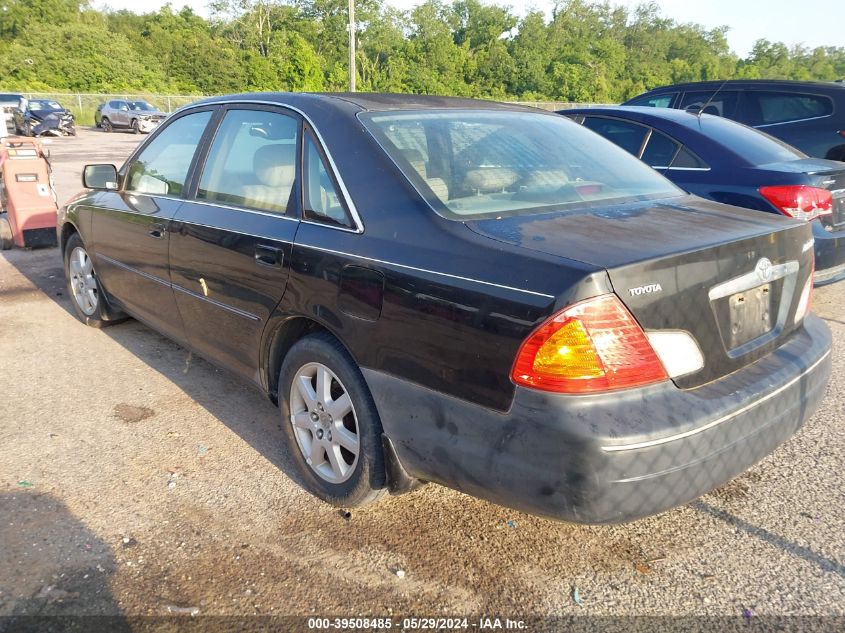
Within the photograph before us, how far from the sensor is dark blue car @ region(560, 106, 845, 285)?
4.72 metres

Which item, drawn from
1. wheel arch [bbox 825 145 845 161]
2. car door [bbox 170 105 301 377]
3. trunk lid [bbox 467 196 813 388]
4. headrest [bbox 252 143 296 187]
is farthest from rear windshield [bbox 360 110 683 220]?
wheel arch [bbox 825 145 845 161]

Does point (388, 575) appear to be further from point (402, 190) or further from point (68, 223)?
point (68, 223)

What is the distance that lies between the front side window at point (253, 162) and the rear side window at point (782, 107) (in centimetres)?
661

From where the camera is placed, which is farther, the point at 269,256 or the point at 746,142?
the point at 746,142

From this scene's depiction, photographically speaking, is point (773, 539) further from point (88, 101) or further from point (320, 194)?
point (88, 101)

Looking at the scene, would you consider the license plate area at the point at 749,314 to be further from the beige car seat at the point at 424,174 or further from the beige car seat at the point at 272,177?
the beige car seat at the point at 272,177

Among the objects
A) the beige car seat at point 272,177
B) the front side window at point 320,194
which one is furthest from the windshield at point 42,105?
the front side window at point 320,194

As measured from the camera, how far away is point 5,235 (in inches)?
309

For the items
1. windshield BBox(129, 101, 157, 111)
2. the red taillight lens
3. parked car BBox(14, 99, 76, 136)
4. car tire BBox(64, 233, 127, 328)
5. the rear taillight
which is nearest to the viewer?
the red taillight lens

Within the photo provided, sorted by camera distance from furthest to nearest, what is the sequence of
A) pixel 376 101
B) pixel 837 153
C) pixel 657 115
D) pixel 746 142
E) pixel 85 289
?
pixel 837 153
pixel 657 115
pixel 746 142
pixel 85 289
pixel 376 101

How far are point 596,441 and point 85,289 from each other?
14.5ft

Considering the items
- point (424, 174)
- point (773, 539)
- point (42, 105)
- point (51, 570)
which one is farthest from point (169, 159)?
point (42, 105)

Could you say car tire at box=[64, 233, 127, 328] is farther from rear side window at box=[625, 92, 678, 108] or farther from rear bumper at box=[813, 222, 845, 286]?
rear side window at box=[625, 92, 678, 108]

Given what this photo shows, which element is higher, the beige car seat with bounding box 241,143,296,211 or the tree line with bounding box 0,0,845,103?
the tree line with bounding box 0,0,845,103
